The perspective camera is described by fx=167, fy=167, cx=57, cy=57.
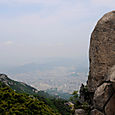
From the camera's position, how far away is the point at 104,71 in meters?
12.1

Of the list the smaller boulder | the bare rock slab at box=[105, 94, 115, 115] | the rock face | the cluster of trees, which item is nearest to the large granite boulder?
the rock face

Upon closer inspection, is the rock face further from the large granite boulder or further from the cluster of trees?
the cluster of trees

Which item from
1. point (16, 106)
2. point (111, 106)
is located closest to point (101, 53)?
point (111, 106)

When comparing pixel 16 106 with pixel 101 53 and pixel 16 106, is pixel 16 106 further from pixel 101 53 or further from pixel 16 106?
pixel 101 53

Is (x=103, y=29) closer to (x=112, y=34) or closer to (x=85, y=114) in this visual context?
(x=112, y=34)

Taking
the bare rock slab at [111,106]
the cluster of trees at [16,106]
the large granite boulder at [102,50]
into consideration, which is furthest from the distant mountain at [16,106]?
the bare rock slab at [111,106]

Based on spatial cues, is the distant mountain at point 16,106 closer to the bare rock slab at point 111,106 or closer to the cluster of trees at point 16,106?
the cluster of trees at point 16,106

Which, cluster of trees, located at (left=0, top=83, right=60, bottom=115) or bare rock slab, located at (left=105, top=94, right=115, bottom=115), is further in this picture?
cluster of trees, located at (left=0, top=83, right=60, bottom=115)

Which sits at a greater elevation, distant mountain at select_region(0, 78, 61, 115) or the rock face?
the rock face

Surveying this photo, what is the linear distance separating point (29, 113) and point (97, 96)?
18979 mm

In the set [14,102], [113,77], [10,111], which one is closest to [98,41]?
[113,77]

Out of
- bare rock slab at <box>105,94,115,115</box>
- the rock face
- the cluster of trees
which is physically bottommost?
the cluster of trees

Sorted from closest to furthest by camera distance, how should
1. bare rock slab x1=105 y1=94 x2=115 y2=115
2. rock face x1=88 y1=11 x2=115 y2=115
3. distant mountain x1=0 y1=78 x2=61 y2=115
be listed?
bare rock slab x1=105 y1=94 x2=115 y2=115 < rock face x1=88 y1=11 x2=115 y2=115 < distant mountain x1=0 y1=78 x2=61 y2=115

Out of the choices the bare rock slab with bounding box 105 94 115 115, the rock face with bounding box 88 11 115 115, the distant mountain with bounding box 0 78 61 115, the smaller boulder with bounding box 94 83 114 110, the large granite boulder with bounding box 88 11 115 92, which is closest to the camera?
the bare rock slab with bounding box 105 94 115 115
